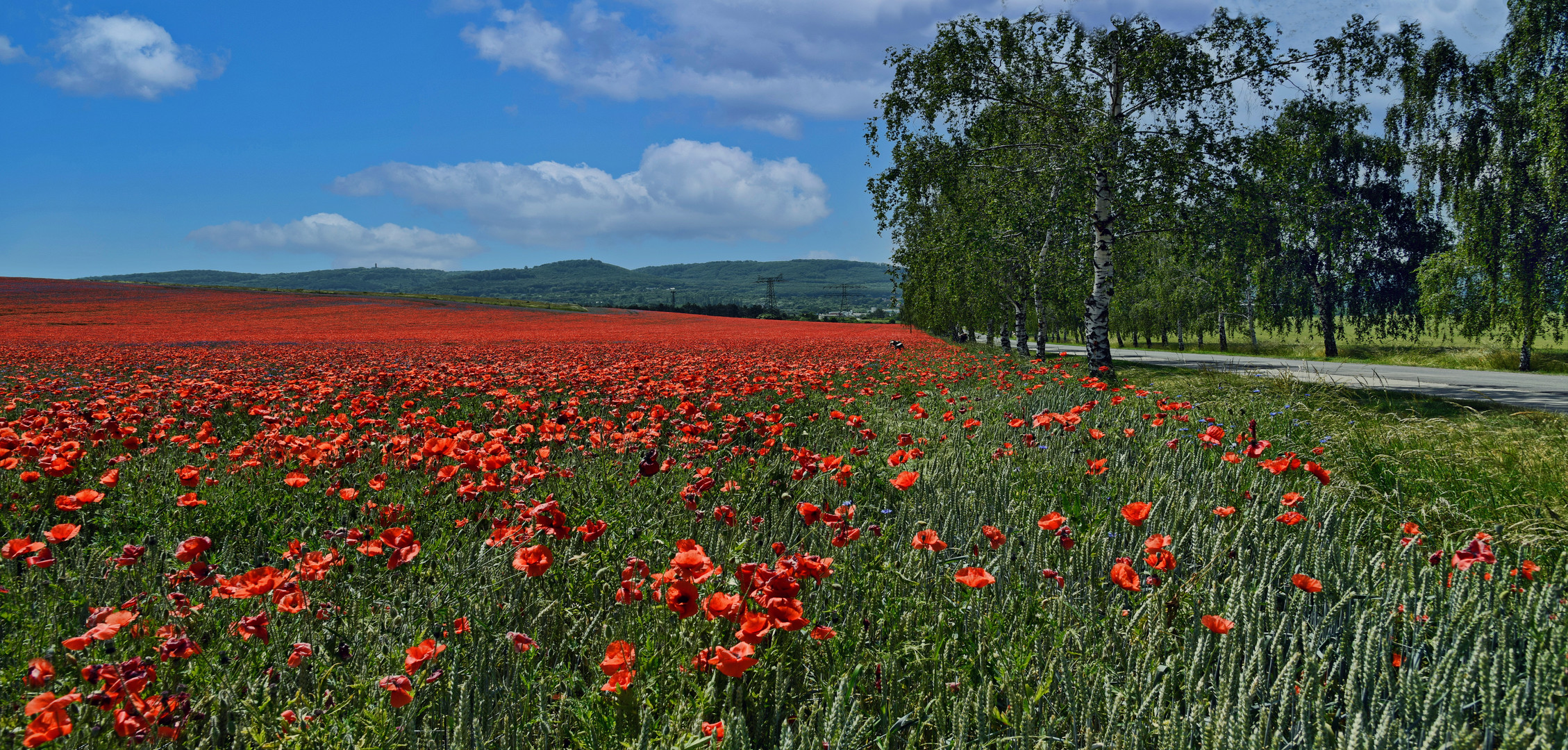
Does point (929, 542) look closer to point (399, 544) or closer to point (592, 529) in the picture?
point (592, 529)

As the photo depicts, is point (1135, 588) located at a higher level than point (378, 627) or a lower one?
higher

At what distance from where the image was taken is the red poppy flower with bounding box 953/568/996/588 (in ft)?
6.07

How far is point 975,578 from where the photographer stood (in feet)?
6.21

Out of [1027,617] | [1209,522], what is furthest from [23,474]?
[1209,522]

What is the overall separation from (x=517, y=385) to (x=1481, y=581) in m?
7.69

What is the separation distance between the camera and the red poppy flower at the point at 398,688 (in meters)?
1.49

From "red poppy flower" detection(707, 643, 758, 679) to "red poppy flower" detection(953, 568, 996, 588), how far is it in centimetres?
70

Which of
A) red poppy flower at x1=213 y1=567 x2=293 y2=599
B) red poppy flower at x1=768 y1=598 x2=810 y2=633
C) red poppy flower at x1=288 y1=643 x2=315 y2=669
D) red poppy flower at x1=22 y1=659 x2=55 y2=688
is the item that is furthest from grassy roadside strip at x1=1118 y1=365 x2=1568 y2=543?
red poppy flower at x1=22 y1=659 x2=55 y2=688

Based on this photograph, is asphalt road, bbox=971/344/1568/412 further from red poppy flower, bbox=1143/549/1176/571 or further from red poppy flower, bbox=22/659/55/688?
red poppy flower, bbox=22/659/55/688

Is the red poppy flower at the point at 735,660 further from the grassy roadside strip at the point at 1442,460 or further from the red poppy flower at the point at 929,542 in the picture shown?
the grassy roadside strip at the point at 1442,460

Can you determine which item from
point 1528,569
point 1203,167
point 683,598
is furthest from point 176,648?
point 1203,167

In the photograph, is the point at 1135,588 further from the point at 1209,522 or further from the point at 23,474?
the point at 23,474

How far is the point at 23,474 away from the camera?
9.18ft

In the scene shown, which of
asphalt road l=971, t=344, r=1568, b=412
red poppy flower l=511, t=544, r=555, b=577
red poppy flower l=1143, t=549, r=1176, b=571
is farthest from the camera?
asphalt road l=971, t=344, r=1568, b=412
